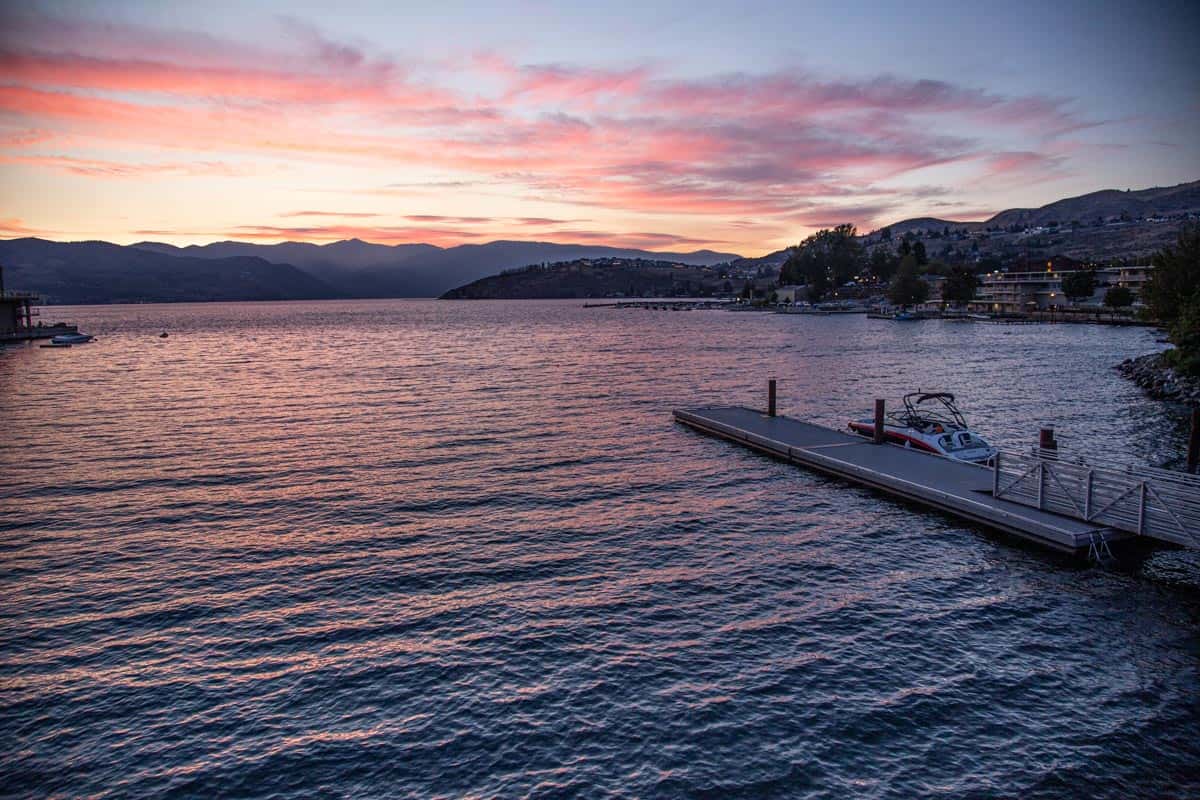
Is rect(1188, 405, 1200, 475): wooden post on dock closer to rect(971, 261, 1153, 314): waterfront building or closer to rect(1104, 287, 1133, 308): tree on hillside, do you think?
rect(1104, 287, 1133, 308): tree on hillside

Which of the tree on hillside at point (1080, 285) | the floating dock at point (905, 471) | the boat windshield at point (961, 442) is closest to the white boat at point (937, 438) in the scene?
the boat windshield at point (961, 442)

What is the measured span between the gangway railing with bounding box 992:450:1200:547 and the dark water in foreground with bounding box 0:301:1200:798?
4.41 ft

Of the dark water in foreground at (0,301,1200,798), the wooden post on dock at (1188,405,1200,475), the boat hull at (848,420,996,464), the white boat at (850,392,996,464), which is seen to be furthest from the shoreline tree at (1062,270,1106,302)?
the wooden post on dock at (1188,405,1200,475)

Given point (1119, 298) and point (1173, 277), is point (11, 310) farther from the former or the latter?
point (1119, 298)

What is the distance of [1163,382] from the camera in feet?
181

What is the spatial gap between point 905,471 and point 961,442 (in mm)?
4710

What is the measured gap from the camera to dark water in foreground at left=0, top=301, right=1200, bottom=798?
12148 millimetres

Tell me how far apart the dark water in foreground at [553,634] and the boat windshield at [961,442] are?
640cm

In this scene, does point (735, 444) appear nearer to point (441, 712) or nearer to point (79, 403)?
point (441, 712)

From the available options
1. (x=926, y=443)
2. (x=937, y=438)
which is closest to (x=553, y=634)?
(x=937, y=438)

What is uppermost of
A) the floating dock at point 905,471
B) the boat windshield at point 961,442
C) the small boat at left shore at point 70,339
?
the small boat at left shore at point 70,339

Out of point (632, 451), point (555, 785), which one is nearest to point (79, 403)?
point (632, 451)

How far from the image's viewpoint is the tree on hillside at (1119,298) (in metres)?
152

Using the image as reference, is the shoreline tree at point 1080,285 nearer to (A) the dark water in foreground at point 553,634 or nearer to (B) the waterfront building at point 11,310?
(A) the dark water in foreground at point 553,634
